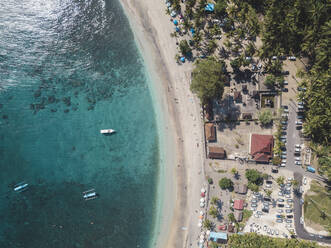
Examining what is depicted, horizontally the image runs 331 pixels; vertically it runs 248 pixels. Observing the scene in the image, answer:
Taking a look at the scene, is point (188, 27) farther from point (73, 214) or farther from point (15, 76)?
point (73, 214)

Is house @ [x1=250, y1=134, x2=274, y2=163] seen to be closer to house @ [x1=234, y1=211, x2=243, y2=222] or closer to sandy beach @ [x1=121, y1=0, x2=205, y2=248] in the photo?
sandy beach @ [x1=121, y1=0, x2=205, y2=248]

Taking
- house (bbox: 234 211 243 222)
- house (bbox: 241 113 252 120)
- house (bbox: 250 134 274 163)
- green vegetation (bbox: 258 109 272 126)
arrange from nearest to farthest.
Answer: green vegetation (bbox: 258 109 272 126) → house (bbox: 250 134 274 163) → house (bbox: 241 113 252 120) → house (bbox: 234 211 243 222)

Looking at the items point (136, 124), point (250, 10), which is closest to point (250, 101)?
point (250, 10)

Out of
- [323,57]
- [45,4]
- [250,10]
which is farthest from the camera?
[45,4]

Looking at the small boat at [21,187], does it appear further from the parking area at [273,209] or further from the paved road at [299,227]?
the paved road at [299,227]

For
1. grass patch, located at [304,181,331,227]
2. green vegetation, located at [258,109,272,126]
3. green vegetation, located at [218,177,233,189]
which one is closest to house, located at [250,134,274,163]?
green vegetation, located at [258,109,272,126]

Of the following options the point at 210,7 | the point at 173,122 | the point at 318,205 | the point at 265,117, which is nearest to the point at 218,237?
the point at 318,205
